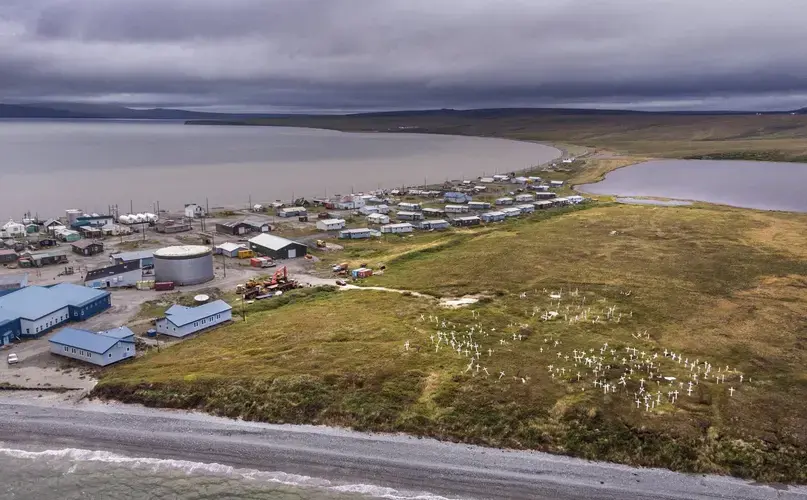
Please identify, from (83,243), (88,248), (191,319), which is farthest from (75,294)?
(83,243)

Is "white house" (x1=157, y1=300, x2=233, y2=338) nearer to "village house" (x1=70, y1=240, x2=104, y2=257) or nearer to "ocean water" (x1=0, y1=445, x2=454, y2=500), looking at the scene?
"ocean water" (x1=0, y1=445, x2=454, y2=500)

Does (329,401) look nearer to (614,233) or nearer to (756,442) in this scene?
(756,442)

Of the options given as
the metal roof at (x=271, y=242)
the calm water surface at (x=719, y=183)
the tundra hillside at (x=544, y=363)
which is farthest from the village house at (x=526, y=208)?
the metal roof at (x=271, y=242)

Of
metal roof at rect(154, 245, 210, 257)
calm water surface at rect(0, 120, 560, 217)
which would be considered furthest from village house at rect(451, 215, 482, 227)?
calm water surface at rect(0, 120, 560, 217)

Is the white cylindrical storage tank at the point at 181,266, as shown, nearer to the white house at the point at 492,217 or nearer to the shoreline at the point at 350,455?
the shoreline at the point at 350,455

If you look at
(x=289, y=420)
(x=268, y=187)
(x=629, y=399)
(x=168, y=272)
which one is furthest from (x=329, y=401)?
(x=268, y=187)
